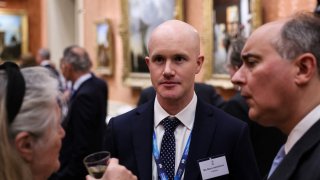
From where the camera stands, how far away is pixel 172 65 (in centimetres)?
233

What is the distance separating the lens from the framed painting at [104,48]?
26.8 ft

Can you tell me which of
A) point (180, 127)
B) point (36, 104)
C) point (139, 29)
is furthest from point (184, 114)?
point (139, 29)

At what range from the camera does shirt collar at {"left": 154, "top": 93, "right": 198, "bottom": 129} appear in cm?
238

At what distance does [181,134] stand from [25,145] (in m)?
0.95

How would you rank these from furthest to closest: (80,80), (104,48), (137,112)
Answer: (104,48)
(80,80)
(137,112)

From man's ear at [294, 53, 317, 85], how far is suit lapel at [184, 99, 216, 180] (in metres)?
0.73

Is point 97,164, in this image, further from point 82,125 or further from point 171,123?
point 82,125

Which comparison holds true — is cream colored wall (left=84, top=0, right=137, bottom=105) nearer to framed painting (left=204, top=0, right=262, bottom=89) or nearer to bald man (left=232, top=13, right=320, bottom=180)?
framed painting (left=204, top=0, right=262, bottom=89)

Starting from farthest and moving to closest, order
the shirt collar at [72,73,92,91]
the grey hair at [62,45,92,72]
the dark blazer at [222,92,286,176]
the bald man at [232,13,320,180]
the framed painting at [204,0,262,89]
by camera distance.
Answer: the grey hair at [62,45,92,72] → the shirt collar at [72,73,92,91] → the framed painting at [204,0,262,89] → the dark blazer at [222,92,286,176] → the bald man at [232,13,320,180]

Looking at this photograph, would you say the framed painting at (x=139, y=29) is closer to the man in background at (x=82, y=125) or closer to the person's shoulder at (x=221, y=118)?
the man in background at (x=82, y=125)

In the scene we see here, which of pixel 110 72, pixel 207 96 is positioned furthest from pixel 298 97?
pixel 110 72

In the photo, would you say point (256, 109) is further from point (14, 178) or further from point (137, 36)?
point (137, 36)

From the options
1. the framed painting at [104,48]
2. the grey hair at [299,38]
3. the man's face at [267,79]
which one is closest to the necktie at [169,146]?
the man's face at [267,79]

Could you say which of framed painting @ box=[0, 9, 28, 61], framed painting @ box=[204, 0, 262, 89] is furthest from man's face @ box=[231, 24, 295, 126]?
framed painting @ box=[0, 9, 28, 61]
